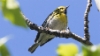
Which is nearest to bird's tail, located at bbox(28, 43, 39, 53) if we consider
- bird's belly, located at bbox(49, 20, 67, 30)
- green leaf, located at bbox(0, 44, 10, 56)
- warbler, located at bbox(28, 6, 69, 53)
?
warbler, located at bbox(28, 6, 69, 53)

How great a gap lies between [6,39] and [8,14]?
0.05 meters

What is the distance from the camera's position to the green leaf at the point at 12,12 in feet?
1.40

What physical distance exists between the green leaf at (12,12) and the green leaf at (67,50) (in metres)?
0.08

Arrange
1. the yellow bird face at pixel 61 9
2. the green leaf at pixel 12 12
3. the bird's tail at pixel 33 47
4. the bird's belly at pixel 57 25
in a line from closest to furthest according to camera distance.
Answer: the green leaf at pixel 12 12
the bird's tail at pixel 33 47
the bird's belly at pixel 57 25
the yellow bird face at pixel 61 9

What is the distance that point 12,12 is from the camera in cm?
43

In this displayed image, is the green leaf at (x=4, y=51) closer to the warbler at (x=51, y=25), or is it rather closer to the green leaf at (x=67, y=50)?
the green leaf at (x=67, y=50)

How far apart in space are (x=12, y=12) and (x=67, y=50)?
0.40ft

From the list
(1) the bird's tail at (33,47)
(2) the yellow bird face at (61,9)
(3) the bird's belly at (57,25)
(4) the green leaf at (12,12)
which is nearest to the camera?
(4) the green leaf at (12,12)

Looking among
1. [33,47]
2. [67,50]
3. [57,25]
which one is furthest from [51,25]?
[67,50]

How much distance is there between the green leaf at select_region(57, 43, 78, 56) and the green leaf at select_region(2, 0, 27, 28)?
0.26 ft

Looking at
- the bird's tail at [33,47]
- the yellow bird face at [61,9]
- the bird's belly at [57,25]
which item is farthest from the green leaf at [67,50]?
the yellow bird face at [61,9]

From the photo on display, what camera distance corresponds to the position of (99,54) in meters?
0.43

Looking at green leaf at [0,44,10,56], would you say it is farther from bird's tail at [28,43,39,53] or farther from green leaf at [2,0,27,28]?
bird's tail at [28,43,39,53]

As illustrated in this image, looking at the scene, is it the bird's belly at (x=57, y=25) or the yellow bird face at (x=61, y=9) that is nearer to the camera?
the bird's belly at (x=57, y=25)
